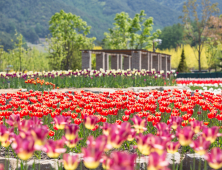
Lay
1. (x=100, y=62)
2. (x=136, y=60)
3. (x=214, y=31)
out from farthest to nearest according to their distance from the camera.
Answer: (x=214, y=31) → (x=100, y=62) → (x=136, y=60)

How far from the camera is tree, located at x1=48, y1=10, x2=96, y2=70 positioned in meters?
25.0

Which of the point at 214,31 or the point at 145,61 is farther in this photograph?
the point at 214,31

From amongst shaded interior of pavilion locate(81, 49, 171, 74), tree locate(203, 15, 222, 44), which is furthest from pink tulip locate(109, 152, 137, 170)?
tree locate(203, 15, 222, 44)

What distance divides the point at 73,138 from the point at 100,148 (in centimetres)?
49

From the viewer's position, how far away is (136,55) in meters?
19.1

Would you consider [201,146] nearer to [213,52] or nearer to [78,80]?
[78,80]

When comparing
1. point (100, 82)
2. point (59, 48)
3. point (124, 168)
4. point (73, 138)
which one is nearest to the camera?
point (124, 168)

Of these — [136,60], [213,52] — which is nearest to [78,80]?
[136,60]

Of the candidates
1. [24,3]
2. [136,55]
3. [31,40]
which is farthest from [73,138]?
[24,3]

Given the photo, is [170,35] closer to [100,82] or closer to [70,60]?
[70,60]

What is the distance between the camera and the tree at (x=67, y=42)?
2502 cm

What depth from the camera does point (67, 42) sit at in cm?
2966

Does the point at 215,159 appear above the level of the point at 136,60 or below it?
below

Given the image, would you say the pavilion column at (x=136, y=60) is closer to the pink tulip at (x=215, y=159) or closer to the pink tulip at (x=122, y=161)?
the pink tulip at (x=215, y=159)
